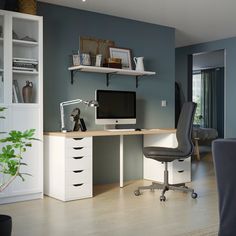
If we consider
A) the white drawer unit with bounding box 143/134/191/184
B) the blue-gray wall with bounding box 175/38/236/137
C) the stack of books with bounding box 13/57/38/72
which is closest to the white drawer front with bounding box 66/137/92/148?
the stack of books with bounding box 13/57/38/72

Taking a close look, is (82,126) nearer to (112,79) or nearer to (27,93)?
(27,93)

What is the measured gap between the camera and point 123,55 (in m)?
5.11

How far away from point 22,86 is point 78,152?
3.22 feet

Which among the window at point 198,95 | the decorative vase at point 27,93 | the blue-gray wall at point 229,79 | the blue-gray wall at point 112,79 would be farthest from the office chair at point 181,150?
the window at point 198,95

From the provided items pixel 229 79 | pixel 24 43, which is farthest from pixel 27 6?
pixel 229 79

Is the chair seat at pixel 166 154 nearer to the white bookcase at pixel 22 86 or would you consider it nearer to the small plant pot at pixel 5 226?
the white bookcase at pixel 22 86

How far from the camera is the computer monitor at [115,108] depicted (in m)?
4.64

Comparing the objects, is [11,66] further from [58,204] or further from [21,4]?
[58,204]

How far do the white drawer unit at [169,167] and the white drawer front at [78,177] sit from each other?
1.29 m

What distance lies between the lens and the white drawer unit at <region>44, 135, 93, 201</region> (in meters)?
3.96

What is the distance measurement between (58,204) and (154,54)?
276cm

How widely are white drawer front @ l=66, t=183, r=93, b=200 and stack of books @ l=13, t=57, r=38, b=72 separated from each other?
136cm

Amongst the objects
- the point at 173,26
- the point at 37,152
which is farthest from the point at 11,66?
the point at 173,26

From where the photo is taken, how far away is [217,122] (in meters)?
10.0
